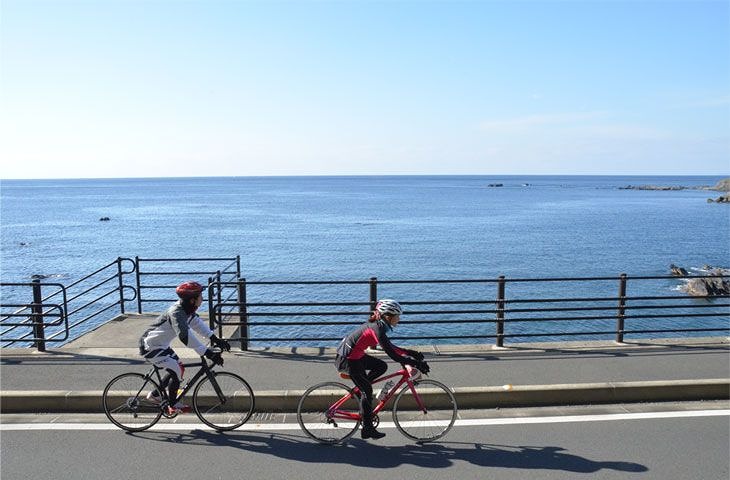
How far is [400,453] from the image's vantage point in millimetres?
5562

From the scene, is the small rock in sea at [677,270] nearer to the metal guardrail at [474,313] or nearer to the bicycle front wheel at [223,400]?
the metal guardrail at [474,313]

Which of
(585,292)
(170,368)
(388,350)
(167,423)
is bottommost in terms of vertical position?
(585,292)

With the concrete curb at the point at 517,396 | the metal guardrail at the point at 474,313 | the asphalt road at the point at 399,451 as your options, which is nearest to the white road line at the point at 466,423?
the asphalt road at the point at 399,451

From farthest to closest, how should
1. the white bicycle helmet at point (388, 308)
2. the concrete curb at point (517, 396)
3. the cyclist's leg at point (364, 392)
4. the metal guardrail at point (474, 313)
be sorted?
the metal guardrail at point (474, 313)
the concrete curb at point (517, 396)
the cyclist's leg at point (364, 392)
the white bicycle helmet at point (388, 308)

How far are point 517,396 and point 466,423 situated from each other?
0.91m

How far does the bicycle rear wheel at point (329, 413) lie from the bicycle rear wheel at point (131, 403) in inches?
66.4

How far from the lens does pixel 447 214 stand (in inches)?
3529

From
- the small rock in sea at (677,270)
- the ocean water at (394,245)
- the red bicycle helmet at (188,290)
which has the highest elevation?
the red bicycle helmet at (188,290)

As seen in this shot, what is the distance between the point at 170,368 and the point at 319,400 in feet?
5.65

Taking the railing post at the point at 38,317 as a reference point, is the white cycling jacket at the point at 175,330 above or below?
above

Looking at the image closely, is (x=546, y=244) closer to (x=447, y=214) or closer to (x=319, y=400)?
(x=447, y=214)

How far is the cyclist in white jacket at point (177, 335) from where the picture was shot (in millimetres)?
5762

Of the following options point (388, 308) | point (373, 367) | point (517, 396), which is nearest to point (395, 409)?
point (373, 367)

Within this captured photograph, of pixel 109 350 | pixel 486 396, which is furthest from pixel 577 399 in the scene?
pixel 109 350
